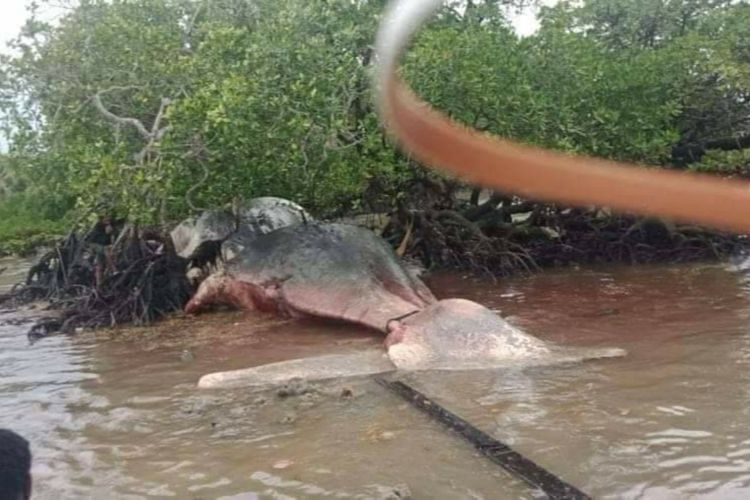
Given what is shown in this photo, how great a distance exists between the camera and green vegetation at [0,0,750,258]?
357 inches

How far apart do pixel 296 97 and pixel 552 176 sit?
868cm

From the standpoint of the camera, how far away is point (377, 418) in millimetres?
5395

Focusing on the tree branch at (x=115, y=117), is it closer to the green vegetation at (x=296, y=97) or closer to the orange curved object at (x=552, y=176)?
the green vegetation at (x=296, y=97)

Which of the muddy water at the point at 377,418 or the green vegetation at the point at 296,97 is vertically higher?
the green vegetation at the point at 296,97

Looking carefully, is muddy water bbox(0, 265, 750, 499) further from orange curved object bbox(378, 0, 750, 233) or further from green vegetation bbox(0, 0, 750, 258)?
orange curved object bbox(378, 0, 750, 233)

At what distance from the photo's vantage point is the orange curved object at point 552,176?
0.58 m

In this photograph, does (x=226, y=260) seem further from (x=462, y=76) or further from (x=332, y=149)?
(x=462, y=76)

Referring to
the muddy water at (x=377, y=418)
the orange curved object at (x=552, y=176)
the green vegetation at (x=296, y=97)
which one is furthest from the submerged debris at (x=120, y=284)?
the orange curved object at (x=552, y=176)

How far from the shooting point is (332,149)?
973 cm

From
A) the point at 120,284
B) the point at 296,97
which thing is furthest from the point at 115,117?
the point at 296,97

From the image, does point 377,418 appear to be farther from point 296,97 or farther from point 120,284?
point 120,284

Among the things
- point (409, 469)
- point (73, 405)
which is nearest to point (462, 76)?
point (73, 405)

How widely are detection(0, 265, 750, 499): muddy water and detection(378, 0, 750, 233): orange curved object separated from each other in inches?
143

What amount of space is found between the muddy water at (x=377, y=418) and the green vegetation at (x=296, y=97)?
1.86 meters
